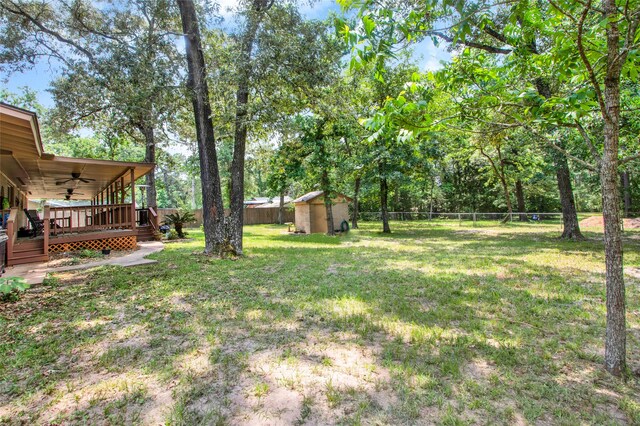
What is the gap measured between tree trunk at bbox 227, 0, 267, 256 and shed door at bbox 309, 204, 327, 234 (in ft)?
26.4

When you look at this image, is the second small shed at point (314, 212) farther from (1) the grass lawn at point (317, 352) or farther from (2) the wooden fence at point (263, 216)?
(1) the grass lawn at point (317, 352)

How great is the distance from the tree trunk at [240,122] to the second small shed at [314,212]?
756cm

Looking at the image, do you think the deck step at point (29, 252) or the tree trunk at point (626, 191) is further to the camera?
the tree trunk at point (626, 191)

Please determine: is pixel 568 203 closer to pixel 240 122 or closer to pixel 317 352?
pixel 240 122

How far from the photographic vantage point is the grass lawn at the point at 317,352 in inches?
80.4

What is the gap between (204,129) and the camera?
808cm

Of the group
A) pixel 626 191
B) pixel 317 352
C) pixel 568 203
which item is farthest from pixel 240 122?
pixel 626 191

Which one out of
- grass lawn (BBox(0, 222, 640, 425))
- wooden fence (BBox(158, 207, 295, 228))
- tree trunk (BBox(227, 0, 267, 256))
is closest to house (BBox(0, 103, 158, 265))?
grass lawn (BBox(0, 222, 640, 425))

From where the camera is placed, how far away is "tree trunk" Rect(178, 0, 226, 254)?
25.8 ft

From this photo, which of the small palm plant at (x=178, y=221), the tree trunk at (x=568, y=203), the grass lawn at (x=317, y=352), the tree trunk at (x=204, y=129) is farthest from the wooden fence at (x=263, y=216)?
the grass lawn at (x=317, y=352)

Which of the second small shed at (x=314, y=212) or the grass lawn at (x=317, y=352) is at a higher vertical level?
the second small shed at (x=314, y=212)

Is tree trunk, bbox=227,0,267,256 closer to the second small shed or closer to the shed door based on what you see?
the second small shed

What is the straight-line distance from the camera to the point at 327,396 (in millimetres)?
2162

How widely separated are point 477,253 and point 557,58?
6677 mm
